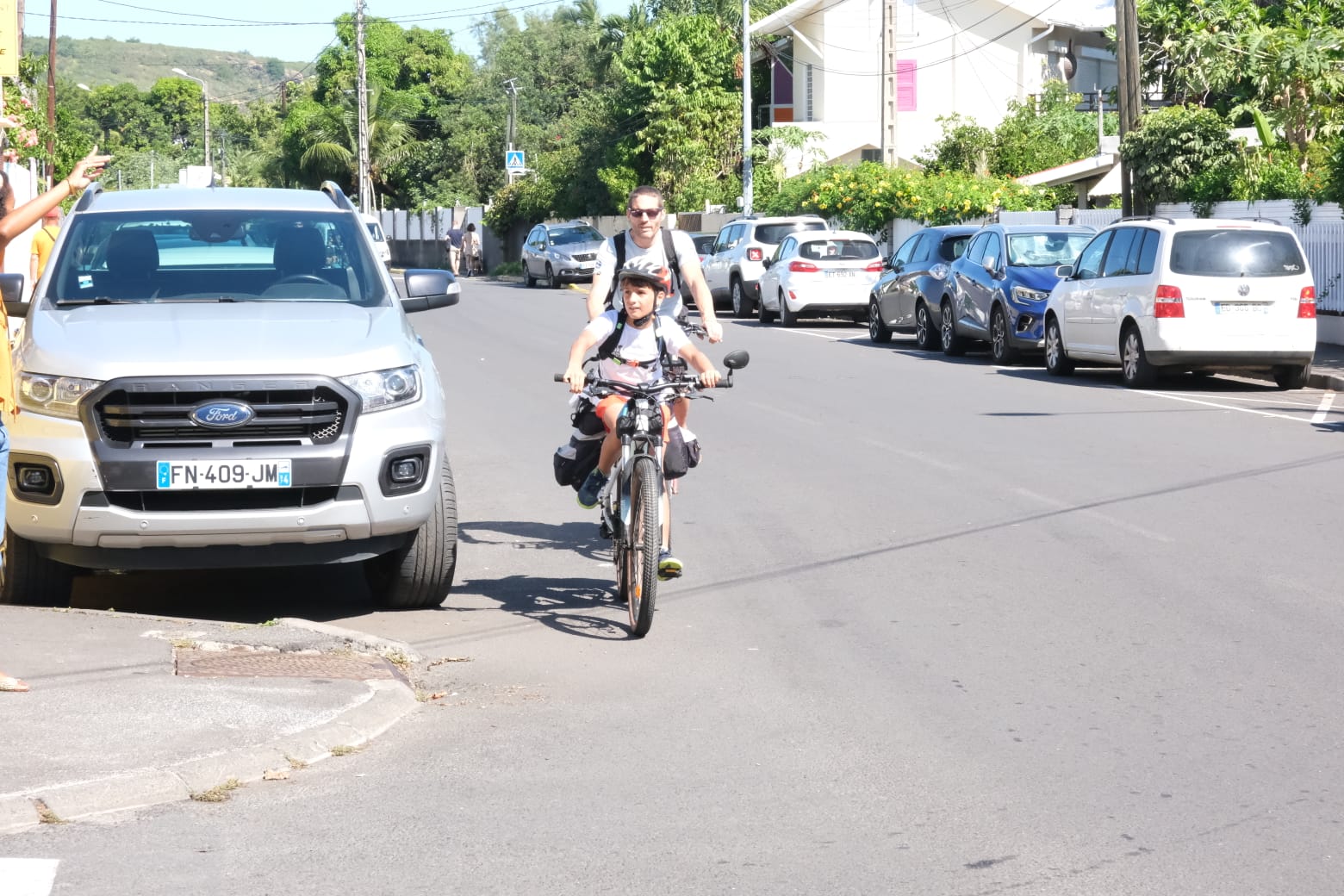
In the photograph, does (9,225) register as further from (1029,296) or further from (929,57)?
(929,57)

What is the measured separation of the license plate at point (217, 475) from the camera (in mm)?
7324

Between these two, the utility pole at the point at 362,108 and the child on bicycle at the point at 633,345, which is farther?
the utility pole at the point at 362,108

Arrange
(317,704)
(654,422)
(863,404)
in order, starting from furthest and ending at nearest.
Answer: (863,404)
(654,422)
(317,704)

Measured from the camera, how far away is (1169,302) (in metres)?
18.0

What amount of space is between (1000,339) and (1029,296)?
691 mm

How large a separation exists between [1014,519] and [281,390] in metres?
4.72

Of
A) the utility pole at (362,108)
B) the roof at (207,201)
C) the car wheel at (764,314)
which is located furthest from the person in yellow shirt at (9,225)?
the utility pole at (362,108)

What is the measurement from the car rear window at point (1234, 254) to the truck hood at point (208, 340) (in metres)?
11.7

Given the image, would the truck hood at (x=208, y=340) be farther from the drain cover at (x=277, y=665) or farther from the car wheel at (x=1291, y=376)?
the car wheel at (x=1291, y=376)

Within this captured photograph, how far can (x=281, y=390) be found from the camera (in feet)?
24.3

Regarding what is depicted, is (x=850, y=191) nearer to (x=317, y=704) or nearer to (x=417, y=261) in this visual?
(x=317, y=704)

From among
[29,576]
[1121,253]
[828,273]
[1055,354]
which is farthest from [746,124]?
[29,576]

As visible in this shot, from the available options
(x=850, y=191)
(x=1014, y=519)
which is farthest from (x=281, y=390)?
(x=850, y=191)

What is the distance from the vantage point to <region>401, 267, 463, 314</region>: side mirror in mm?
9137
